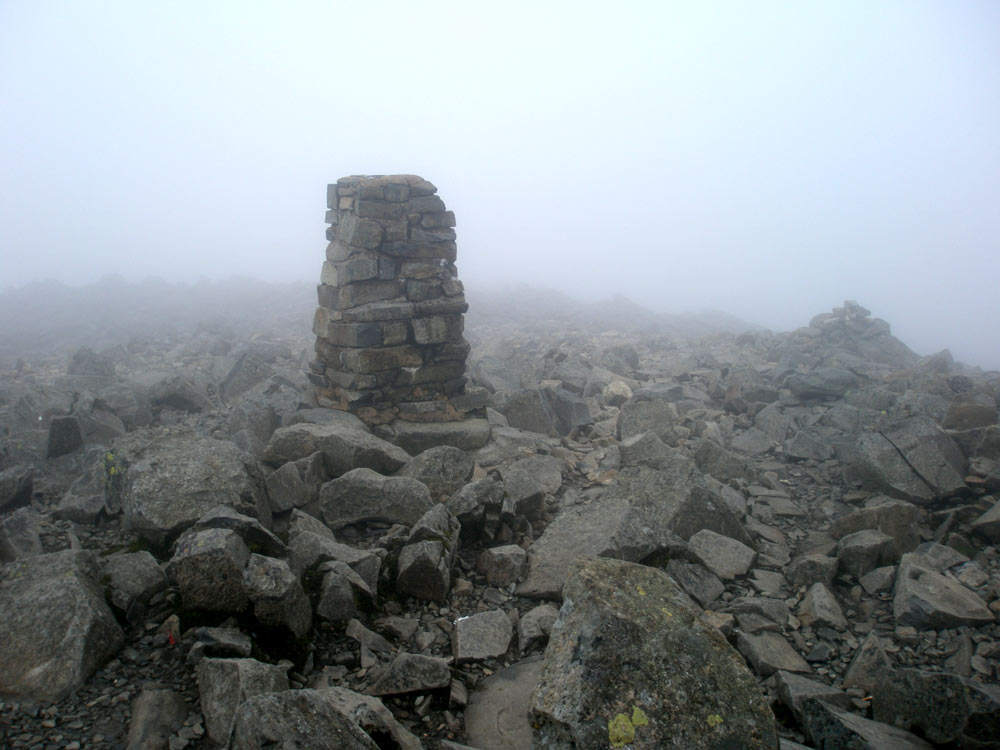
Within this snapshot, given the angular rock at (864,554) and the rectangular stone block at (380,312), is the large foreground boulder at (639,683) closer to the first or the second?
the angular rock at (864,554)

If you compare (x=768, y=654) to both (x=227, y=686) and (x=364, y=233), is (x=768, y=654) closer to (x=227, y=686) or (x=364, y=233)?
(x=227, y=686)

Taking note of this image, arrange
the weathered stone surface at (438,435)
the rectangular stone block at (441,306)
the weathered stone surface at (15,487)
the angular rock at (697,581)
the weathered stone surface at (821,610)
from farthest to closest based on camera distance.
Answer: the rectangular stone block at (441,306) < the weathered stone surface at (438,435) < the weathered stone surface at (15,487) < the angular rock at (697,581) < the weathered stone surface at (821,610)

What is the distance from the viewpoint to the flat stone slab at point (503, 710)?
3.04m

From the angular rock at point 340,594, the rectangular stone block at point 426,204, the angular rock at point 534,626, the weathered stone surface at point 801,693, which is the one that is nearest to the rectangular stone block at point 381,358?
the rectangular stone block at point 426,204

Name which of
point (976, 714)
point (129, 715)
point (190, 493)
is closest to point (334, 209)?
point (190, 493)

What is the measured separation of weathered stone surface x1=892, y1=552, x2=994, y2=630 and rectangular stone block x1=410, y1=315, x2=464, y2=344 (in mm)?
4854

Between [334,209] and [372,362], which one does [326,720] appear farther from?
[334,209]

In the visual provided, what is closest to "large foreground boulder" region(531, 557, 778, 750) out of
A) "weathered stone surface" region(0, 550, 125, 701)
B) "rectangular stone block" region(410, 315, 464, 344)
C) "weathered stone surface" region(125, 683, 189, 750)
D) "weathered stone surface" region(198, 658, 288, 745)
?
"weathered stone surface" region(198, 658, 288, 745)

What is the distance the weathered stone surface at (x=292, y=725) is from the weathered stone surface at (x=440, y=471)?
318 centimetres

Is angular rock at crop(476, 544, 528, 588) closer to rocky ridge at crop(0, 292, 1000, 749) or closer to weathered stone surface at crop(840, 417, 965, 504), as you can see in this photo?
rocky ridge at crop(0, 292, 1000, 749)

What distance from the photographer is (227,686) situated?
287 centimetres

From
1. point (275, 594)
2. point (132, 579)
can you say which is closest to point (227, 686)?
point (275, 594)

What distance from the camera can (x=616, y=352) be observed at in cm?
1323

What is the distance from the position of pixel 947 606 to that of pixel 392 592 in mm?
3425
